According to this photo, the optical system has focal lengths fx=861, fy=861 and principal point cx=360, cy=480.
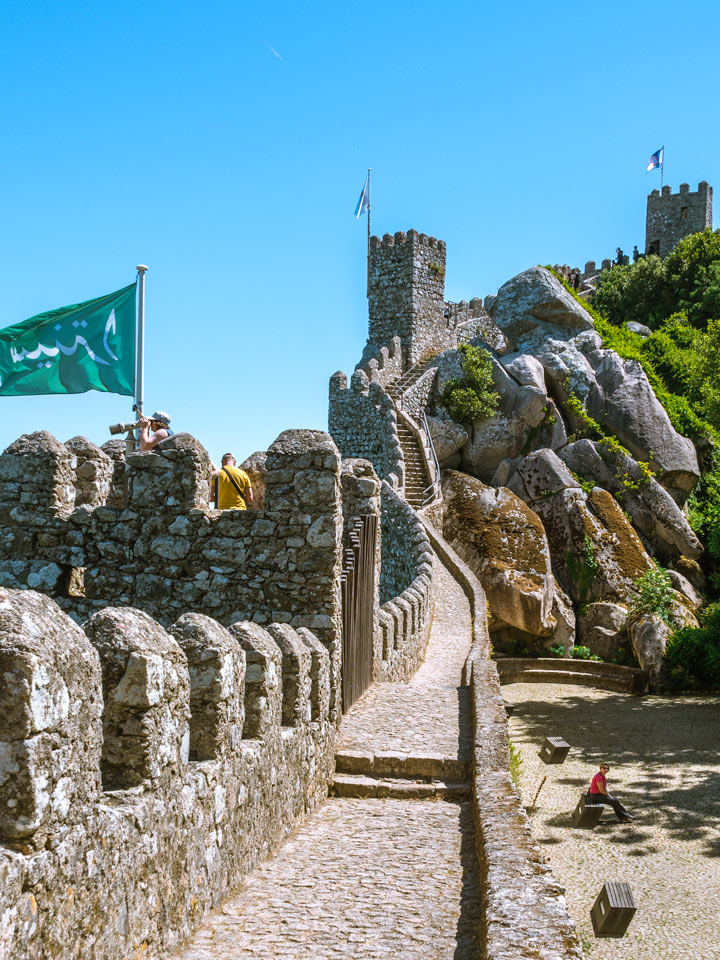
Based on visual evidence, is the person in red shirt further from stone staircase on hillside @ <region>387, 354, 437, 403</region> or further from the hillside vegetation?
stone staircase on hillside @ <region>387, 354, 437, 403</region>

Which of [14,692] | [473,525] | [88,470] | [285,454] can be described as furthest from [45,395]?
[473,525]

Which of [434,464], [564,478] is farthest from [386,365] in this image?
[564,478]

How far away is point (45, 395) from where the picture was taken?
31.1 ft

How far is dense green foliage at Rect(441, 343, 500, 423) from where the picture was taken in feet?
95.0

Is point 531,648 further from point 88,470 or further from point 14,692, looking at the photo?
point 14,692

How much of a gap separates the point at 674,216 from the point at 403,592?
49.1 meters

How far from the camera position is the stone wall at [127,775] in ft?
7.85

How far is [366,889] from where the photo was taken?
14.3 ft

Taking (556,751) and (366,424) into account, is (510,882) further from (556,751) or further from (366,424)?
(366,424)

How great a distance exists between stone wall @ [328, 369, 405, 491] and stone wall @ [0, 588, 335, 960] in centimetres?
2179

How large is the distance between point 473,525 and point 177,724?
20241 mm

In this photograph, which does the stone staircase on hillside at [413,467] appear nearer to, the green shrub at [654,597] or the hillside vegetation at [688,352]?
the green shrub at [654,597]

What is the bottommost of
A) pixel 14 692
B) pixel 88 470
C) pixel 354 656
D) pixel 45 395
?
pixel 354 656

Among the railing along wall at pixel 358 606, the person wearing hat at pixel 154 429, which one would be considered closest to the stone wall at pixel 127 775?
the railing along wall at pixel 358 606
